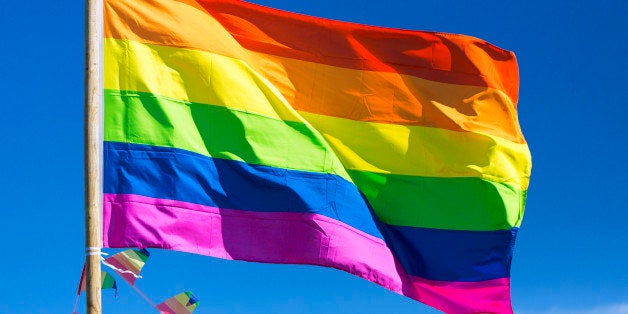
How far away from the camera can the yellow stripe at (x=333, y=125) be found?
41.5 ft

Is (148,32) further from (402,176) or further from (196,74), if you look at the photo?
(402,176)

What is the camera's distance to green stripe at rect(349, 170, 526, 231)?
14539 mm

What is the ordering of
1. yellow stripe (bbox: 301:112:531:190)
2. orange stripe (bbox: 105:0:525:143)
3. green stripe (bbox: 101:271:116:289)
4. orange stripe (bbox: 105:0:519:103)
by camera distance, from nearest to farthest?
green stripe (bbox: 101:271:116:289) → orange stripe (bbox: 105:0:525:143) → orange stripe (bbox: 105:0:519:103) → yellow stripe (bbox: 301:112:531:190)

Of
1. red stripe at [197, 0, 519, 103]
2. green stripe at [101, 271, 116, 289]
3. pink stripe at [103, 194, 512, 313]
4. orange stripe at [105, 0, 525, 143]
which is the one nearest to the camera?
green stripe at [101, 271, 116, 289]

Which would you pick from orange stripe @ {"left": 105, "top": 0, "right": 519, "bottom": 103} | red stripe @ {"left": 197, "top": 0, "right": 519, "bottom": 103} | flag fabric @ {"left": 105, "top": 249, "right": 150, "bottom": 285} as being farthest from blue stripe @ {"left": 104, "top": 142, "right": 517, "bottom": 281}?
red stripe @ {"left": 197, "top": 0, "right": 519, "bottom": 103}

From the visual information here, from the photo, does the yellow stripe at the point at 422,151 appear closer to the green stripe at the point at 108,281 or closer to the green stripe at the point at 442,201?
the green stripe at the point at 442,201

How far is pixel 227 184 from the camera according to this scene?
1293cm

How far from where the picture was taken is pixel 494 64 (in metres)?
16.0

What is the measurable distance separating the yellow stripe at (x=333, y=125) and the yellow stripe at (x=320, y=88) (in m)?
0.01

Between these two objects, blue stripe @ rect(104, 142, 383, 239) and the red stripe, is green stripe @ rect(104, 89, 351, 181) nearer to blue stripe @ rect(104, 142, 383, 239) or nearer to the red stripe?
blue stripe @ rect(104, 142, 383, 239)

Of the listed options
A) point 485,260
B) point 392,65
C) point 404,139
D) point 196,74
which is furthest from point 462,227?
point 196,74

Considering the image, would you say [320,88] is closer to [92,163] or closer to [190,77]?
[190,77]

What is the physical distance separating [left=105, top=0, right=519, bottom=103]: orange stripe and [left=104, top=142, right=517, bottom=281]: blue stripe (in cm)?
151

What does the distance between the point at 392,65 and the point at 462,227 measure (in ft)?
7.88
